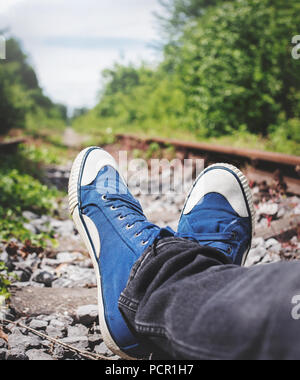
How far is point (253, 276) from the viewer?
815mm

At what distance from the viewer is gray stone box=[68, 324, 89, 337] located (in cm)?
124

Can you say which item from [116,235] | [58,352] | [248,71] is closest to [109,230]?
Result: [116,235]

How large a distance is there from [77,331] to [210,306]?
27.6 inches

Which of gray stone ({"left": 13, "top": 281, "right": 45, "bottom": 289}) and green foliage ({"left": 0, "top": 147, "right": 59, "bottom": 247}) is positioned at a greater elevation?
green foliage ({"left": 0, "top": 147, "right": 59, "bottom": 247})

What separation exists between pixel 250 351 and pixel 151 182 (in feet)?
10.1

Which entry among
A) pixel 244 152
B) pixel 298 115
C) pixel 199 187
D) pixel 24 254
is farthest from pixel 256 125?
pixel 24 254

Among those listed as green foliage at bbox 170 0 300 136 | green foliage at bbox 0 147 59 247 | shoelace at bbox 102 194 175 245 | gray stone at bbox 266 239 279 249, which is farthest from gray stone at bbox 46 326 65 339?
green foliage at bbox 170 0 300 136

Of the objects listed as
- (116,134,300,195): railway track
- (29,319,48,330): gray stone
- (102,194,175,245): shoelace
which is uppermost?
(116,134,300,195): railway track

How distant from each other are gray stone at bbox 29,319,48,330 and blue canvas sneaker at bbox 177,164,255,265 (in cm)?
64

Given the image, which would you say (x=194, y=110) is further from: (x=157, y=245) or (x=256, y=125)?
(x=157, y=245)

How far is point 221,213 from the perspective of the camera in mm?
1543

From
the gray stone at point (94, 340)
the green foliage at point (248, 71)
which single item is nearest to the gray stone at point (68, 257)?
the gray stone at point (94, 340)

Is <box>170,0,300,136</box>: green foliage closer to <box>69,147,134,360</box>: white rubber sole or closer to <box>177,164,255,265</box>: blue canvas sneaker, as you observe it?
<box>177,164,255,265</box>: blue canvas sneaker

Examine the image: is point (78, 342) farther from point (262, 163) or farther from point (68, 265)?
point (262, 163)
